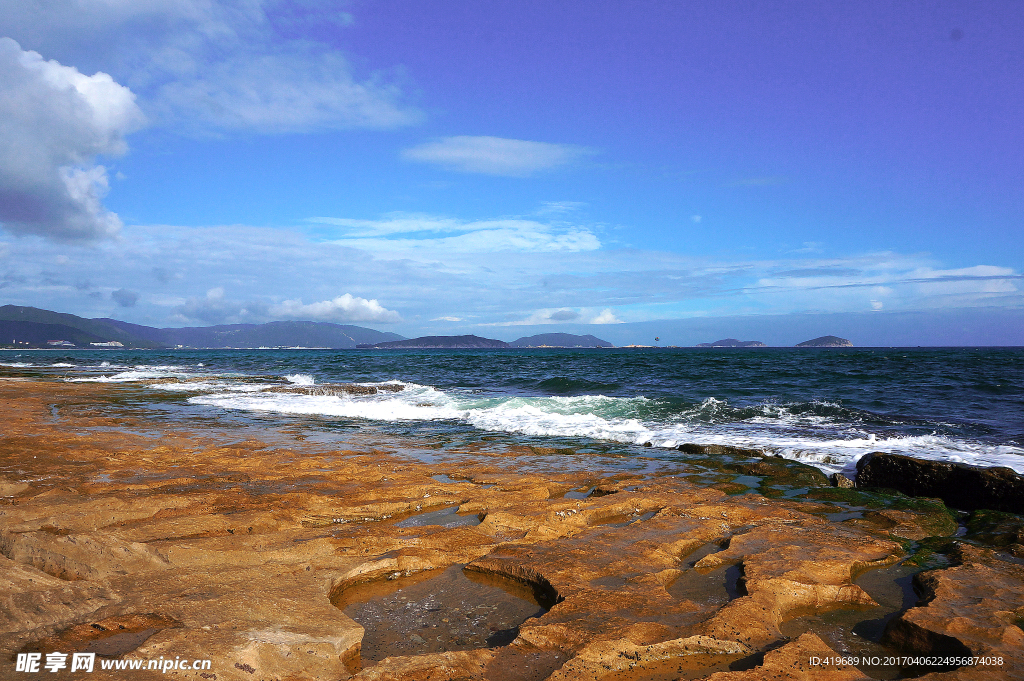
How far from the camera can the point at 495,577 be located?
4793 millimetres

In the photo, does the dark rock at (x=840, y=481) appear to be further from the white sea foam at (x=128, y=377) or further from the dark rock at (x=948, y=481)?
the white sea foam at (x=128, y=377)

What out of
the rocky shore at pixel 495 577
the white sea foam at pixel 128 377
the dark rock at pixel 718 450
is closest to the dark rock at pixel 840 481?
the rocky shore at pixel 495 577

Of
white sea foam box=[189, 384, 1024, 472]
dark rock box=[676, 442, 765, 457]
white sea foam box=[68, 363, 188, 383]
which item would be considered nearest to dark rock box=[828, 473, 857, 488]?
white sea foam box=[189, 384, 1024, 472]

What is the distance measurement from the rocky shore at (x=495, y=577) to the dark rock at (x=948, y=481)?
0.50 metres

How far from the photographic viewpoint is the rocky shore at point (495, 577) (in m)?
3.30

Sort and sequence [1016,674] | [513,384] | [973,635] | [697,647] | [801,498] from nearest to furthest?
[1016,674] → [697,647] → [973,635] → [801,498] → [513,384]

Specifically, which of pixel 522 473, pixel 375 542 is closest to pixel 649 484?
pixel 522 473

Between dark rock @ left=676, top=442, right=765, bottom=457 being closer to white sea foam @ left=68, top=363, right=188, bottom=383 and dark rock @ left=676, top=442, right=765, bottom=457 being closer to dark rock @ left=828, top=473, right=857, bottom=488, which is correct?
dark rock @ left=828, top=473, right=857, bottom=488

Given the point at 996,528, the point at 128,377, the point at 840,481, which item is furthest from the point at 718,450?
the point at 128,377

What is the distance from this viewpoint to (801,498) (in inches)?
318

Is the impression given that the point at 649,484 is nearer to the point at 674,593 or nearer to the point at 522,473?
the point at 522,473

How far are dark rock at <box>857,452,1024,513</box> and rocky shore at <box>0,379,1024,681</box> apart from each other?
0.50 m

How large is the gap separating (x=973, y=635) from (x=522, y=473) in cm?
608

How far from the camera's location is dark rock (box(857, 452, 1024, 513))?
760 cm
